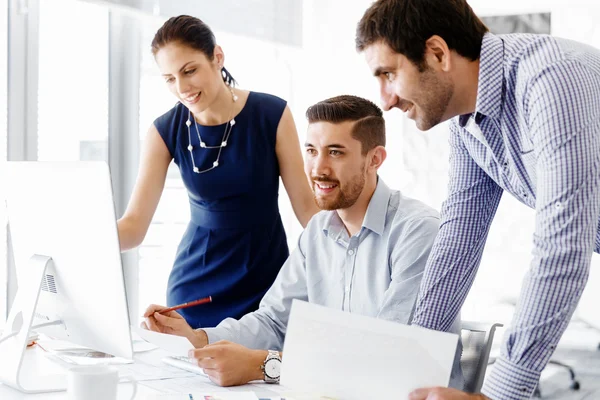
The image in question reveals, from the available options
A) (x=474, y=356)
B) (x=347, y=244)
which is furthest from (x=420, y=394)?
(x=347, y=244)

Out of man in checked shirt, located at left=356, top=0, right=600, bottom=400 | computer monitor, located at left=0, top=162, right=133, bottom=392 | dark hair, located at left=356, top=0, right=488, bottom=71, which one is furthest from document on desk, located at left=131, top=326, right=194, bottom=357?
dark hair, located at left=356, top=0, right=488, bottom=71

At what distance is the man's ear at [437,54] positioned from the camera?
1.29 metres

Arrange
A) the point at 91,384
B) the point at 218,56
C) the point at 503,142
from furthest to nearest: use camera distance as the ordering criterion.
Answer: the point at 218,56
the point at 503,142
the point at 91,384

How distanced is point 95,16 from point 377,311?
190 centimetres

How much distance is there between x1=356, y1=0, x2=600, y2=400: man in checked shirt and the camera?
1.07m

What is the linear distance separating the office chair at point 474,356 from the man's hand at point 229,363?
1.42 ft

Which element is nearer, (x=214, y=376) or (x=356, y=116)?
(x=214, y=376)

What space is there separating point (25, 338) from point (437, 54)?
97 cm

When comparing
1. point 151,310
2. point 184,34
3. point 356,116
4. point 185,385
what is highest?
point 184,34

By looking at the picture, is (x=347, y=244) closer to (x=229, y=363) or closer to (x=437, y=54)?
(x=229, y=363)

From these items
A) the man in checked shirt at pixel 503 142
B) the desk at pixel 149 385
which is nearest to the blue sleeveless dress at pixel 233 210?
the desk at pixel 149 385

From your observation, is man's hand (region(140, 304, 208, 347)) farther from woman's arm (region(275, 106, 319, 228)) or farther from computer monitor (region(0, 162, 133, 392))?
woman's arm (region(275, 106, 319, 228))

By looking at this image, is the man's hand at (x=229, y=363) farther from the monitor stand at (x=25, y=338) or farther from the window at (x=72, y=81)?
the window at (x=72, y=81)

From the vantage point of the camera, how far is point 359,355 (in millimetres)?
1181
